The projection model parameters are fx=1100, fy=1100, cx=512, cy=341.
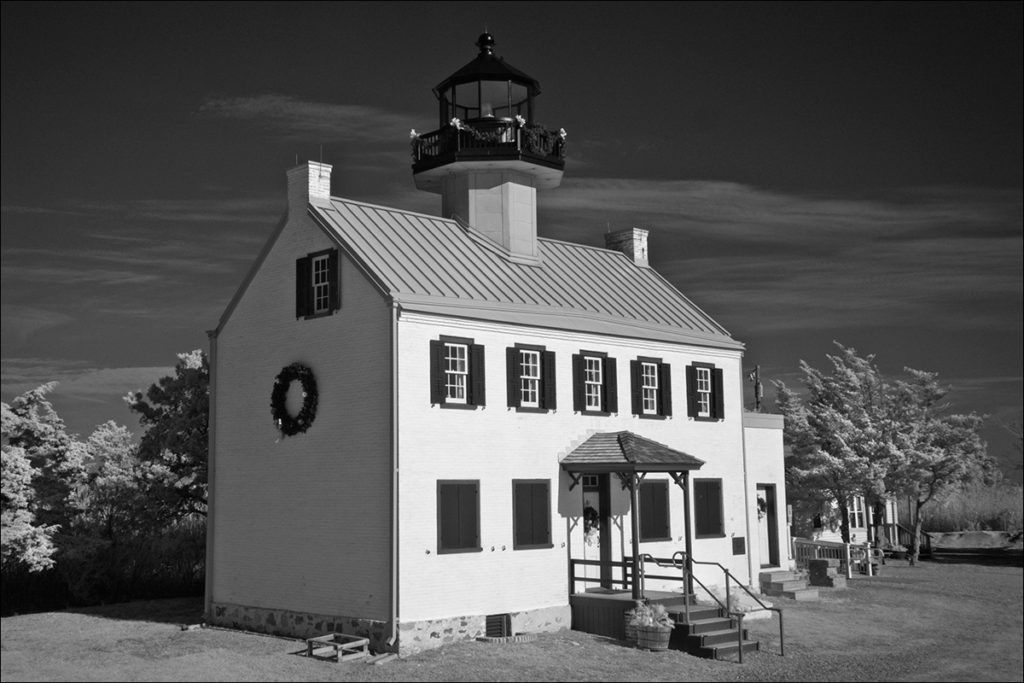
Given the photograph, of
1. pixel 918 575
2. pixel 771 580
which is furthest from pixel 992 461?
pixel 771 580

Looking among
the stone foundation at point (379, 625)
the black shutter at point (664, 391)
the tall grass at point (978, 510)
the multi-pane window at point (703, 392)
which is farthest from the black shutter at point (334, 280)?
the tall grass at point (978, 510)

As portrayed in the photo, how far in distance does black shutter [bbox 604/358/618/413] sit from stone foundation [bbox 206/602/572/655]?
4.87 metres

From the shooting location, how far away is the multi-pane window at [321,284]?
2356 centimetres

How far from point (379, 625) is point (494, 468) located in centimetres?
407

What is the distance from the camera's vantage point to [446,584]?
2177 cm

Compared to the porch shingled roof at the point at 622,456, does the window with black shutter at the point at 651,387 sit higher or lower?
higher

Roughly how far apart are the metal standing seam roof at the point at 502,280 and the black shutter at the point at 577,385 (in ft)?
2.52

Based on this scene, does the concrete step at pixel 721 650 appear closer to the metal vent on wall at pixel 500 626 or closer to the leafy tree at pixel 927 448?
the metal vent on wall at pixel 500 626

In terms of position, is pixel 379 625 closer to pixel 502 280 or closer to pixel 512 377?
pixel 512 377

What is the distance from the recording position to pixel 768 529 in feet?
105

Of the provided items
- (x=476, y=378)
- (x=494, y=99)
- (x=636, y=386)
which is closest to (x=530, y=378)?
(x=476, y=378)

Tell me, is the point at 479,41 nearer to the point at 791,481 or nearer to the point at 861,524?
the point at 791,481

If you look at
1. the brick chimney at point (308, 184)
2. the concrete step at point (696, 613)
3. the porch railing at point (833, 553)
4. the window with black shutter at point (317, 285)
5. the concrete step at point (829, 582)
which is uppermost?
the brick chimney at point (308, 184)

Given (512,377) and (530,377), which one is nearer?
(512,377)
